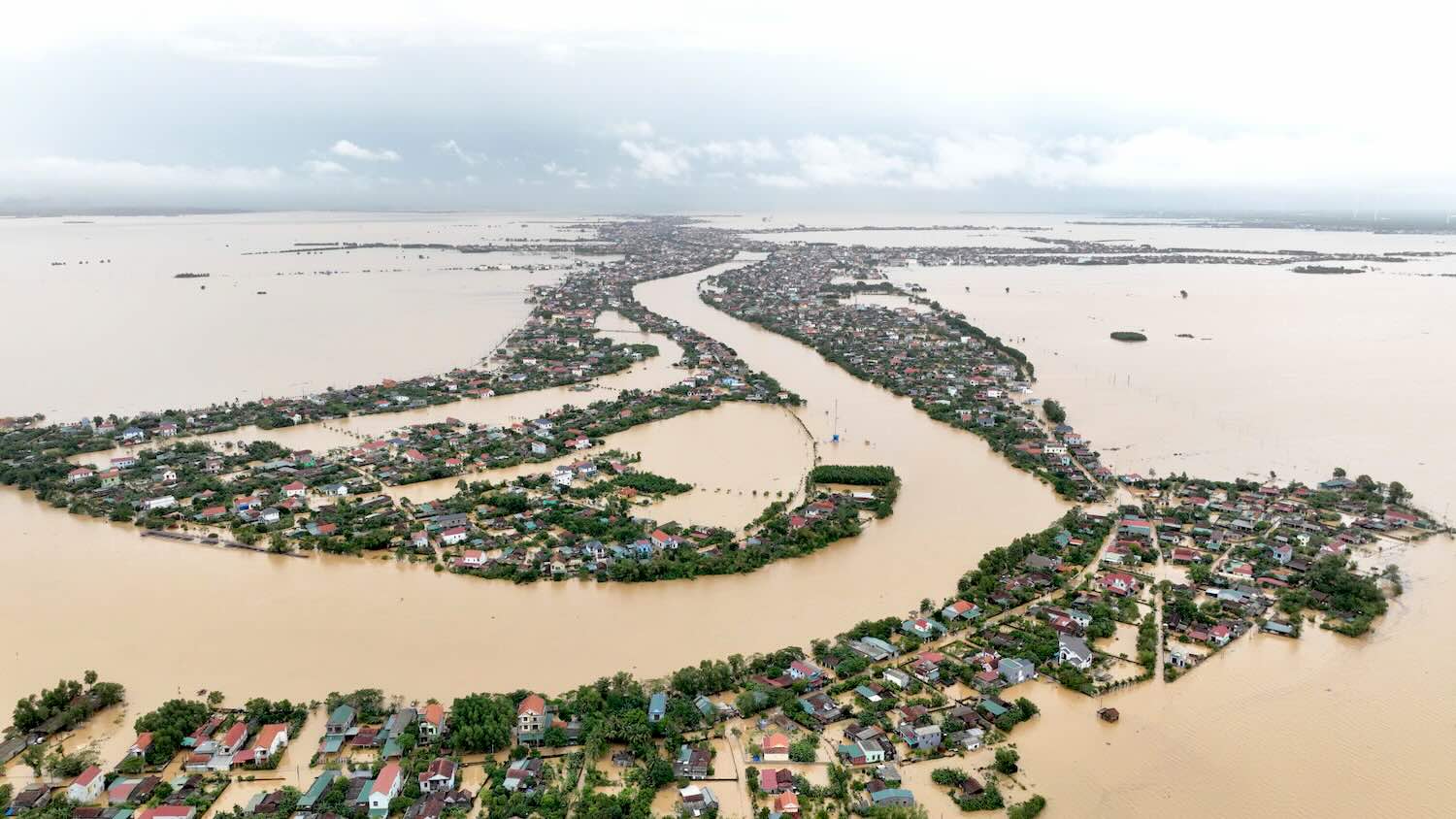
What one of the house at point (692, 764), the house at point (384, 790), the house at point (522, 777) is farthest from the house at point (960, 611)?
the house at point (384, 790)

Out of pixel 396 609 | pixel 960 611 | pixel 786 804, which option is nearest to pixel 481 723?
pixel 786 804

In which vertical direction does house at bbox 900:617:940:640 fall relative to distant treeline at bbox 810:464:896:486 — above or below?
below

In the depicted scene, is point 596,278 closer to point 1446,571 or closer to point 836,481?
point 836,481

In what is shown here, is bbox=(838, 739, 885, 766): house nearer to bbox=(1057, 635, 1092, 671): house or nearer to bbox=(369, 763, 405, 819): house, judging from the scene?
bbox=(1057, 635, 1092, 671): house

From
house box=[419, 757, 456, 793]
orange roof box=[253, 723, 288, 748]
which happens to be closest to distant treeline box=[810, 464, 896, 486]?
house box=[419, 757, 456, 793]

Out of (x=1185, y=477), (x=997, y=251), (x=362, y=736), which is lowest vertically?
(x=362, y=736)

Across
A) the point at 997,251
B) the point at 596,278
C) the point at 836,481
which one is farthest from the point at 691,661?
the point at 997,251

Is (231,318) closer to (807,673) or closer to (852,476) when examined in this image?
(852,476)
